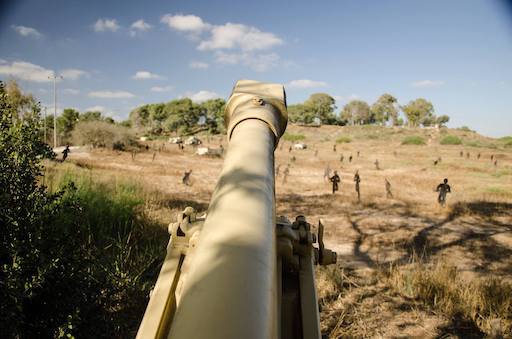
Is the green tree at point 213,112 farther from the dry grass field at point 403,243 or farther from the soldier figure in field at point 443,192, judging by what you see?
the soldier figure in field at point 443,192

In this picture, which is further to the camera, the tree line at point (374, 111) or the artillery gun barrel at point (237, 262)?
the tree line at point (374, 111)

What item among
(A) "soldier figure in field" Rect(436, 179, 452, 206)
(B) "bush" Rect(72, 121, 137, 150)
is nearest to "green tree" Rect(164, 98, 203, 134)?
(B) "bush" Rect(72, 121, 137, 150)

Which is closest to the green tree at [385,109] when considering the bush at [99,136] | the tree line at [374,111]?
the tree line at [374,111]

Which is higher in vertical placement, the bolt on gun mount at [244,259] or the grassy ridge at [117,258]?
the bolt on gun mount at [244,259]

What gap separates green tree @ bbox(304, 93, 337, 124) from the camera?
74.0m

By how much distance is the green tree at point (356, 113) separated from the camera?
8162cm

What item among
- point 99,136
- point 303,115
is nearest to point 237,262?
point 99,136

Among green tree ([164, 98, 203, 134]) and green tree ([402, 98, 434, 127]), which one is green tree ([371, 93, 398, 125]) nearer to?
green tree ([402, 98, 434, 127])

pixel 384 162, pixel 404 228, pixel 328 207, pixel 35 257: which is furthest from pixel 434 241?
pixel 384 162

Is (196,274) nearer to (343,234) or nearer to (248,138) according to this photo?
(248,138)

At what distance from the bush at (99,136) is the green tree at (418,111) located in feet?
198

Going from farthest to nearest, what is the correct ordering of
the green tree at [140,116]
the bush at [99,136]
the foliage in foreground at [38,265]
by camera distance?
the green tree at [140,116]
the bush at [99,136]
the foliage in foreground at [38,265]

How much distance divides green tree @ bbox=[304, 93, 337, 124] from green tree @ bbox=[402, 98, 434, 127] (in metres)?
14.7

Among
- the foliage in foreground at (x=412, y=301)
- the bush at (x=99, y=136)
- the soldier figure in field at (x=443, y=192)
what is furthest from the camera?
the bush at (x=99, y=136)
